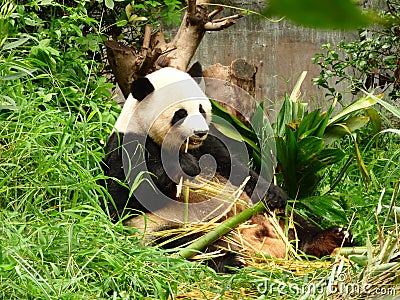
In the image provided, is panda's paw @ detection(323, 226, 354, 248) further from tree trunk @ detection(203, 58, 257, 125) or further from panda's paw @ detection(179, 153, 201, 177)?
tree trunk @ detection(203, 58, 257, 125)

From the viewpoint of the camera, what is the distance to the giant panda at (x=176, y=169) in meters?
3.69

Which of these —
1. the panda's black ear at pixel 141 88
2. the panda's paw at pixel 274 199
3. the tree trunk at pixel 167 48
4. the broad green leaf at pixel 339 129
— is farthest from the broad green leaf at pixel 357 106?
the panda's black ear at pixel 141 88

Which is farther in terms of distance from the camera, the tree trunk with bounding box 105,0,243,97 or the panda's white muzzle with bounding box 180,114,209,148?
the tree trunk with bounding box 105,0,243,97

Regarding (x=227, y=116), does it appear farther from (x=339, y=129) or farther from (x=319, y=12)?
(x=319, y=12)

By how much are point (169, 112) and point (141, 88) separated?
0.78ft

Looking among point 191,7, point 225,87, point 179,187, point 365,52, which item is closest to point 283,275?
point 179,187

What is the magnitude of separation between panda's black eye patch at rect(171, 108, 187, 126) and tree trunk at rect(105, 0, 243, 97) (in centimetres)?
65

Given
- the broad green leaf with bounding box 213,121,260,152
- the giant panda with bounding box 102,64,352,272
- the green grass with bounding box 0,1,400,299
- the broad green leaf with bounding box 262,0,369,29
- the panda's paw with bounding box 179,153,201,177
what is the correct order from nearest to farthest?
the broad green leaf with bounding box 262,0,369,29 < the green grass with bounding box 0,1,400,299 < the giant panda with bounding box 102,64,352,272 < the panda's paw with bounding box 179,153,201,177 < the broad green leaf with bounding box 213,121,260,152

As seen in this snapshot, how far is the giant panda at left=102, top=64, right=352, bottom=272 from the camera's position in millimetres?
3689

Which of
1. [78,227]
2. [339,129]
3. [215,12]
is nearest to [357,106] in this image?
[339,129]

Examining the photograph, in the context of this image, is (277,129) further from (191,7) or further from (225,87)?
(191,7)

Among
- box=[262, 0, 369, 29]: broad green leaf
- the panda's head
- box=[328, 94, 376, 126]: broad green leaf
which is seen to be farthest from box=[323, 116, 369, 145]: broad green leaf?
box=[262, 0, 369, 29]: broad green leaf

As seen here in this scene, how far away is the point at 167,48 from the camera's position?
15.9ft

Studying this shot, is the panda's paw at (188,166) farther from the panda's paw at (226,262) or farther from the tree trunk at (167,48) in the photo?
the tree trunk at (167,48)
